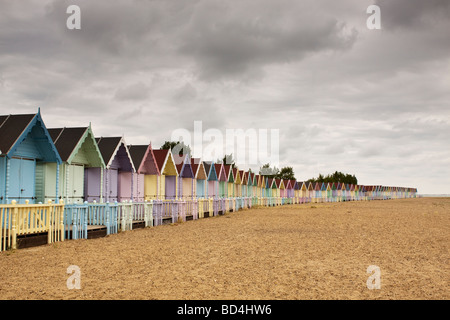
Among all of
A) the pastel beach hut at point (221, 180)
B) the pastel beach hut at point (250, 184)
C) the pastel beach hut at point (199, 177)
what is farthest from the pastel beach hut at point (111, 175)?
the pastel beach hut at point (250, 184)

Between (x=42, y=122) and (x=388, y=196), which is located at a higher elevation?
(x=42, y=122)

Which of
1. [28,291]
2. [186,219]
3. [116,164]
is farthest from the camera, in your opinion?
[186,219]

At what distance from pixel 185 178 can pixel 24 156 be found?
53.7 ft

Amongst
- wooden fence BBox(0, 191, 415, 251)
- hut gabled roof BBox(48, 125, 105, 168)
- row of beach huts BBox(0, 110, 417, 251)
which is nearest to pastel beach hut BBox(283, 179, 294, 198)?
wooden fence BBox(0, 191, 415, 251)

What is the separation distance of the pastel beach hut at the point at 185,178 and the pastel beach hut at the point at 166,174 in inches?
35.1

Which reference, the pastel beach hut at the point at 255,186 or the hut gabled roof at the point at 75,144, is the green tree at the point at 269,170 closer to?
the pastel beach hut at the point at 255,186

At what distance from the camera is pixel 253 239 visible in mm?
13812

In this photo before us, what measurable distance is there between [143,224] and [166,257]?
883 centimetres

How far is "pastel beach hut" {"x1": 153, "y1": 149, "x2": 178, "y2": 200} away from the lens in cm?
2542

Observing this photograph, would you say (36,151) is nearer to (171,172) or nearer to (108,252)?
(108,252)

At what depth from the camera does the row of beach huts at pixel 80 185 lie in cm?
1252

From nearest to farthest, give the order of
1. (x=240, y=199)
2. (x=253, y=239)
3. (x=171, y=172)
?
(x=253, y=239), (x=171, y=172), (x=240, y=199)

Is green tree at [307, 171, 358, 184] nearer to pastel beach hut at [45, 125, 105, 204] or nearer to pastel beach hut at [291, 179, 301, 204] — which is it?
pastel beach hut at [291, 179, 301, 204]

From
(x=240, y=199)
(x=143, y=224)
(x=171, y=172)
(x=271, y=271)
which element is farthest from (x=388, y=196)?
(x=271, y=271)
